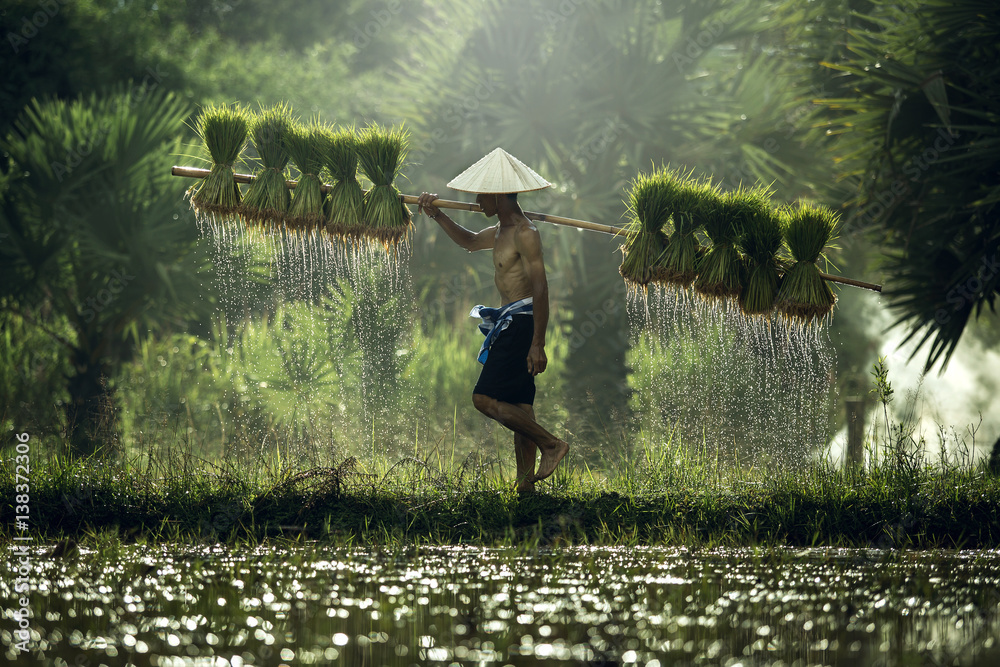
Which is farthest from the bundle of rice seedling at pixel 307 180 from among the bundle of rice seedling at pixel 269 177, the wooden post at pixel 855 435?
the wooden post at pixel 855 435

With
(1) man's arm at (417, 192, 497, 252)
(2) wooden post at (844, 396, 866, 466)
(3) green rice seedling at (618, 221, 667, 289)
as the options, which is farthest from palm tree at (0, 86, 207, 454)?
(2) wooden post at (844, 396, 866, 466)

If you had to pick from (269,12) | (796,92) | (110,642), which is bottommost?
(110,642)

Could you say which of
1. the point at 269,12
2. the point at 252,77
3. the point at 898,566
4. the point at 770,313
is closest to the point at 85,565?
the point at 898,566

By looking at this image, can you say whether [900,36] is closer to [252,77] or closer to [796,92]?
[796,92]

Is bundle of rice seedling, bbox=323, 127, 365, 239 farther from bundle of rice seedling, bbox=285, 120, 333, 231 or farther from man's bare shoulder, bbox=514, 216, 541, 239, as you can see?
man's bare shoulder, bbox=514, 216, 541, 239

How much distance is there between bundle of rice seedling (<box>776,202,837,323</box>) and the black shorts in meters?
1.67

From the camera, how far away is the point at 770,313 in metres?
5.84

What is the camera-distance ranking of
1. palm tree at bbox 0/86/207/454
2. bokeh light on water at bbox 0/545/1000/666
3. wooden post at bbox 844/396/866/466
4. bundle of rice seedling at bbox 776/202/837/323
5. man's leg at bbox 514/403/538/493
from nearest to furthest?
bokeh light on water at bbox 0/545/1000/666 → man's leg at bbox 514/403/538/493 → bundle of rice seedling at bbox 776/202/837/323 → wooden post at bbox 844/396/866/466 → palm tree at bbox 0/86/207/454

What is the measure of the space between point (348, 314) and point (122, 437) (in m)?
2.70

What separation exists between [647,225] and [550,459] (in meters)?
1.62

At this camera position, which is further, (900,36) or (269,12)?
(269,12)

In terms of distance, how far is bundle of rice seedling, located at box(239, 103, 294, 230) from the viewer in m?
5.61

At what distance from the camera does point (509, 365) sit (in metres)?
5.43

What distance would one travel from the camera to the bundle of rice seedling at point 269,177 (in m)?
5.61
